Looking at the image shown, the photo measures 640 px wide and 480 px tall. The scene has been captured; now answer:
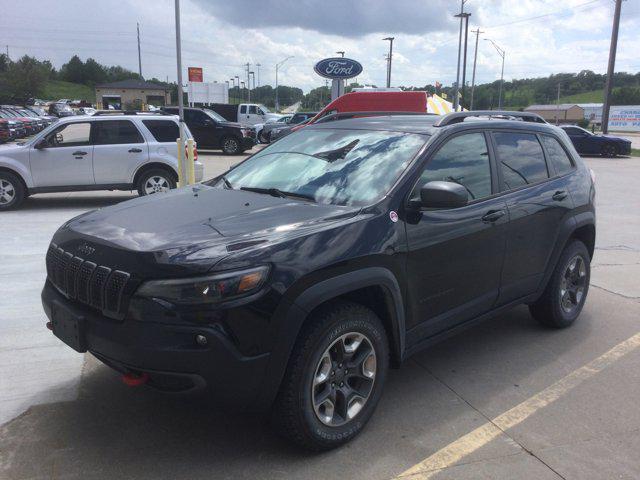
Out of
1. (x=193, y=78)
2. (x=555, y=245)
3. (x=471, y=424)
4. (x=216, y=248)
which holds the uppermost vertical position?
(x=193, y=78)

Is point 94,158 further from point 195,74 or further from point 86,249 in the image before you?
point 195,74

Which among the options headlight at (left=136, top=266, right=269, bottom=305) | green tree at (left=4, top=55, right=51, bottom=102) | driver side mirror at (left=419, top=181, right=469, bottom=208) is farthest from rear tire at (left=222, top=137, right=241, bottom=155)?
green tree at (left=4, top=55, right=51, bottom=102)

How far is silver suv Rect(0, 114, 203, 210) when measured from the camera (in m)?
10.1

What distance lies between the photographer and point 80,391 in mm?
3637

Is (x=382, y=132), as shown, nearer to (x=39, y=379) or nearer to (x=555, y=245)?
(x=555, y=245)

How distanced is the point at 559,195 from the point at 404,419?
2.38 meters

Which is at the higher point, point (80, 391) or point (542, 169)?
point (542, 169)

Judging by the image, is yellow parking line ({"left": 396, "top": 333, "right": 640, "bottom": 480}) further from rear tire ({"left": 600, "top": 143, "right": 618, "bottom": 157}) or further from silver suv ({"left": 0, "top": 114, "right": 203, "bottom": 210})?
rear tire ({"left": 600, "top": 143, "right": 618, "bottom": 157})

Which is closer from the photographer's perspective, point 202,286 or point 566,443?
point 202,286

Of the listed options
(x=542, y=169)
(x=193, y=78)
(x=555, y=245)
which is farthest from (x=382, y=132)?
(x=193, y=78)

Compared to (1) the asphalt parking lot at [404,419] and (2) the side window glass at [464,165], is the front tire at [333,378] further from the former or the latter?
(2) the side window glass at [464,165]

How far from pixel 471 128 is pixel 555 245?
1.35 metres

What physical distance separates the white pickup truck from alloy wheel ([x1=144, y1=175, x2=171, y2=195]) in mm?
23381

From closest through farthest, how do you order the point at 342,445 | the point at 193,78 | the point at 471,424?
the point at 342,445
the point at 471,424
the point at 193,78
